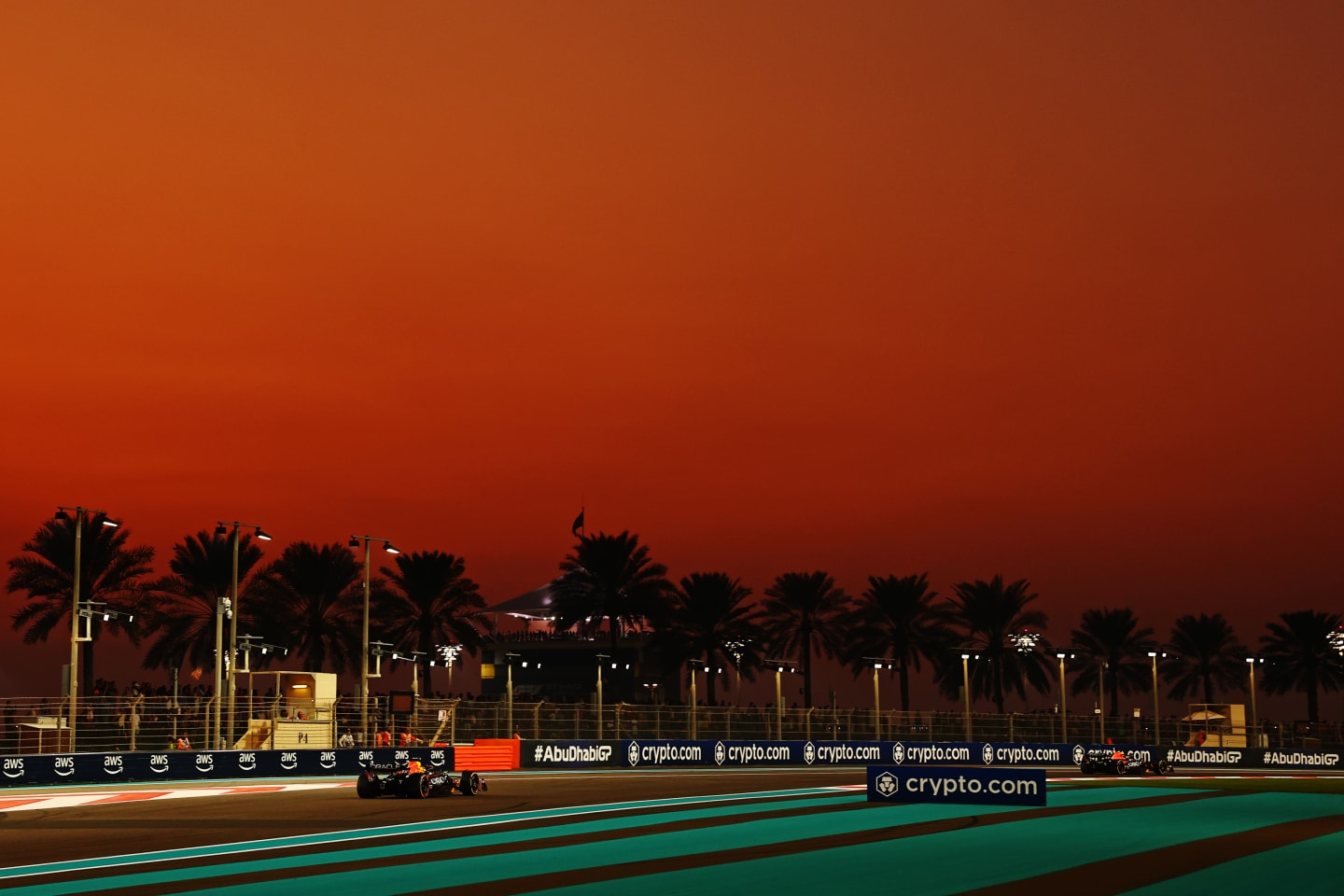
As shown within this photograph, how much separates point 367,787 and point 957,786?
13.2m

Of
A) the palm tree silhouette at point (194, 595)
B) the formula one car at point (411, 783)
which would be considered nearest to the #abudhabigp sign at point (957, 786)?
the formula one car at point (411, 783)

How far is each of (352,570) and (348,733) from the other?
783 inches

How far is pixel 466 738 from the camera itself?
178ft

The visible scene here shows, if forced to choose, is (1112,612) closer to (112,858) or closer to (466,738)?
(466,738)

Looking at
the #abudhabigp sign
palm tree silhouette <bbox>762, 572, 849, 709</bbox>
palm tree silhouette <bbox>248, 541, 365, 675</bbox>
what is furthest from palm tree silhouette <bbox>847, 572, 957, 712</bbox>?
the #abudhabigp sign

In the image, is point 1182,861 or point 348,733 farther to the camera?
point 348,733

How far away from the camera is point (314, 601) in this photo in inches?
2773

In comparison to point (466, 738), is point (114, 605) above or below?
above

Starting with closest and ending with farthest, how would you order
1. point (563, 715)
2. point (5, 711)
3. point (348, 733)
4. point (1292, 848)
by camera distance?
point (1292, 848), point (5, 711), point (348, 733), point (563, 715)

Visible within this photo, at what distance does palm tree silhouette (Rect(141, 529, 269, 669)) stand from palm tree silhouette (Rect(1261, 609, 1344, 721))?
66242mm

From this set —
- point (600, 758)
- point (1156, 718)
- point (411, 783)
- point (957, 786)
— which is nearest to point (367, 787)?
point (411, 783)

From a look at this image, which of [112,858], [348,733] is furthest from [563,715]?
[112,858]

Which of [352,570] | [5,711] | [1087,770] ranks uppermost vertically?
[352,570]

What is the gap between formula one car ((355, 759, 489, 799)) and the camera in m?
33.3
